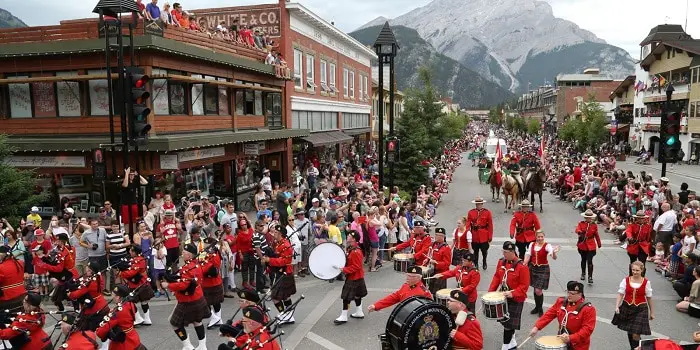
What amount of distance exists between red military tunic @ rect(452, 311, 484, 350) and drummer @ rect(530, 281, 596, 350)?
0.90 meters

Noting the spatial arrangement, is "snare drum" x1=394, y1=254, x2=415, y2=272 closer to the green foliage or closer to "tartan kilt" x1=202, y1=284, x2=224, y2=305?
"tartan kilt" x1=202, y1=284, x2=224, y2=305

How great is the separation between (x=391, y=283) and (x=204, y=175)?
41.7 feet

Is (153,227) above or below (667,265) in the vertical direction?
above

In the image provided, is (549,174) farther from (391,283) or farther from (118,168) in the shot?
(118,168)

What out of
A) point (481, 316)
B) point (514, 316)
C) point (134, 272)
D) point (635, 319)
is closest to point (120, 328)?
point (134, 272)

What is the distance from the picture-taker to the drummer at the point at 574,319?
280 inches

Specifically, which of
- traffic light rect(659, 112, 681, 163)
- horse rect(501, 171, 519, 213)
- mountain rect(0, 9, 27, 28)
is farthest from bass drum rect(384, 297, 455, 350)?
mountain rect(0, 9, 27, 28)

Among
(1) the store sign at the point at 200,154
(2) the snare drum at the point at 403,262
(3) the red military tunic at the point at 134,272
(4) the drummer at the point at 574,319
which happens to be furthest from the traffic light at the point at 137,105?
(4) the drummer at the point at 574,319

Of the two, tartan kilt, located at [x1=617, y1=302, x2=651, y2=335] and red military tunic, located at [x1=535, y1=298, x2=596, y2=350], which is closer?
red military tunic, located at [x1=535, y1=298, x2=596, y2=350]

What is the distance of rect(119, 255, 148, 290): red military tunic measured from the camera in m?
9.63

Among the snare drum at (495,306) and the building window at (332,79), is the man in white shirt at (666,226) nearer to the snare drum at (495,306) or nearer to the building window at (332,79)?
the snare drum at (495,306)

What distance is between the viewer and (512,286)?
348 inches

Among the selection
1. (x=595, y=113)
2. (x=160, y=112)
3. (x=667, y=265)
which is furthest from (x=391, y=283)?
(x=595, y=113)

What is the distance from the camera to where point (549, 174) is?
112 feet
